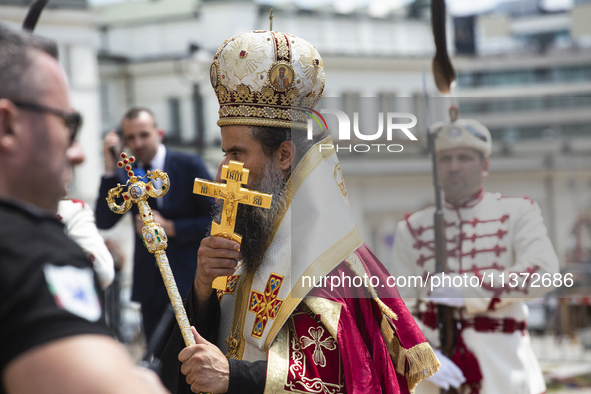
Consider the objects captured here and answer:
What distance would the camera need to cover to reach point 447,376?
3.71m

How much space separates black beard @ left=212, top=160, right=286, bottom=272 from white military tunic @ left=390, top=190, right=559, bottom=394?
3.81ft

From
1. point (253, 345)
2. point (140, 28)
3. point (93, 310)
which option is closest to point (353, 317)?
point (253, 345)

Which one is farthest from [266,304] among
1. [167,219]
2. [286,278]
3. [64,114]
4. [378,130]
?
[167,219]

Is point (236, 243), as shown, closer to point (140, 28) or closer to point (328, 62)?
point (328, 62)

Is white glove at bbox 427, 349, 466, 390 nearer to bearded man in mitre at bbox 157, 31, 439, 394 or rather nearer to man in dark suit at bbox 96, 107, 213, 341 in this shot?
bearded man in mitre at bbox 157, 31, 439, 394

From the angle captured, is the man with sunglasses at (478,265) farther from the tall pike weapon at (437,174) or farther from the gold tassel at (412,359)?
the gold tassel at (412,359)

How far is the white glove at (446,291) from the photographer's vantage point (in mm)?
3668

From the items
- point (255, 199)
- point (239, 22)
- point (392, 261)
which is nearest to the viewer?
point (255, 199)

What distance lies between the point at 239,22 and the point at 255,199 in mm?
24506

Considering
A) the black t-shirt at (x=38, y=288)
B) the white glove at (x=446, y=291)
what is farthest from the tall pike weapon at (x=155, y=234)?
the white glove at (x=446, y=291)

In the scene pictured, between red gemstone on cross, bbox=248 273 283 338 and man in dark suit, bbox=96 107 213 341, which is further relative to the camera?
man in dark suit, bbox=96 107 213 341

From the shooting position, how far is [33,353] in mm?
1119

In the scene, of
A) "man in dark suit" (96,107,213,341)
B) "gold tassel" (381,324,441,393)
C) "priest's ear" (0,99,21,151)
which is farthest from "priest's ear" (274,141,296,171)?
"man in dark suit" (96,107,213,341)

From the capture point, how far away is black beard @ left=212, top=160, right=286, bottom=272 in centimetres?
262
